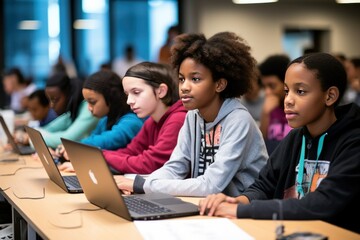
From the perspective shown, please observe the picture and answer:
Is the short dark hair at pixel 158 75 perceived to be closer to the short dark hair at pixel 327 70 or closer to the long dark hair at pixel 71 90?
the short dark hair at pixel 327 70

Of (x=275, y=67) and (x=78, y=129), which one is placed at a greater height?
(x=275, y=67)

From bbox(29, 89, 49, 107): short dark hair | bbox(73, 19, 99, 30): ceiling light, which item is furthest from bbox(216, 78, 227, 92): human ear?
bbox(73, 19, 99, 30): ceiling light

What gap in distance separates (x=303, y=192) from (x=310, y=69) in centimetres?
43

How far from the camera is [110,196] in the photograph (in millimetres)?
2055

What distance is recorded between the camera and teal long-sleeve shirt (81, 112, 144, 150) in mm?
3516

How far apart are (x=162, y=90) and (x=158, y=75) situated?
0.08 metres

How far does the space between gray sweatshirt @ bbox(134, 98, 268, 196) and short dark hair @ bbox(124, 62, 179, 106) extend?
0.36m

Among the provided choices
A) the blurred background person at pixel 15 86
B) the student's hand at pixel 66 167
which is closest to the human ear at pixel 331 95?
the student's hand at pixel 66 167

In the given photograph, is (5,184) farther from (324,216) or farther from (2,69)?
(2,69)

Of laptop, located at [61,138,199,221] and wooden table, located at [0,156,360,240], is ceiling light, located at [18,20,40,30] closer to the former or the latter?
wooden table, located at [0,156,360,240]

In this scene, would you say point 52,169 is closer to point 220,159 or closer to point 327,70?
point 220,159

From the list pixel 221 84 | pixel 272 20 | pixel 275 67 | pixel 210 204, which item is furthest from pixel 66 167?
pixel 272 20

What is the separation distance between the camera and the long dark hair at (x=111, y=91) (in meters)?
3.52

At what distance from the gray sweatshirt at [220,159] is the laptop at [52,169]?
32cm
